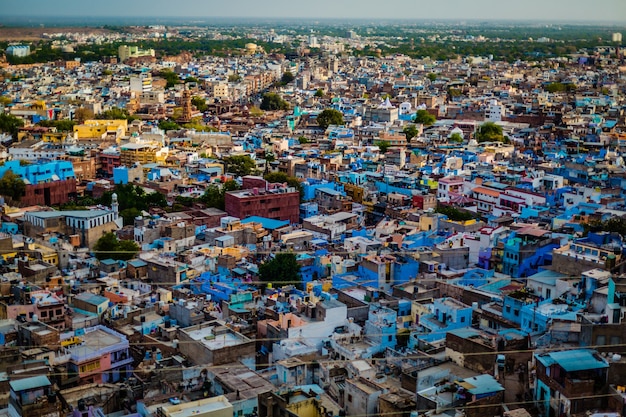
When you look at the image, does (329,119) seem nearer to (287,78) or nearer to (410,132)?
(410,132)

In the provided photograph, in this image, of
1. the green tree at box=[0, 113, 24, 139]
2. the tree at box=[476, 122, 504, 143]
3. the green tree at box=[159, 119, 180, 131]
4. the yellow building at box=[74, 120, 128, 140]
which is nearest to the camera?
the yellow building at box=[74, 120, 128, 140]

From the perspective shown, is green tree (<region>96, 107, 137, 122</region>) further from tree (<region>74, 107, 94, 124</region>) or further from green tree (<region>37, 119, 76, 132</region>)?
green tree (<region>37, 119, 76, 132</region>)

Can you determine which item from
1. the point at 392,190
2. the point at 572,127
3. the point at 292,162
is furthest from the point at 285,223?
the point at 572,127

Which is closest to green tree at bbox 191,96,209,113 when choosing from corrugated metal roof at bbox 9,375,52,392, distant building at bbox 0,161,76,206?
distant building at bbox 0,161,76,206

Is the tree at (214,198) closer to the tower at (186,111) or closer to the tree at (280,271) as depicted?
the tree at (280,271)

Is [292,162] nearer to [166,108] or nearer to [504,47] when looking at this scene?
[166,108]
